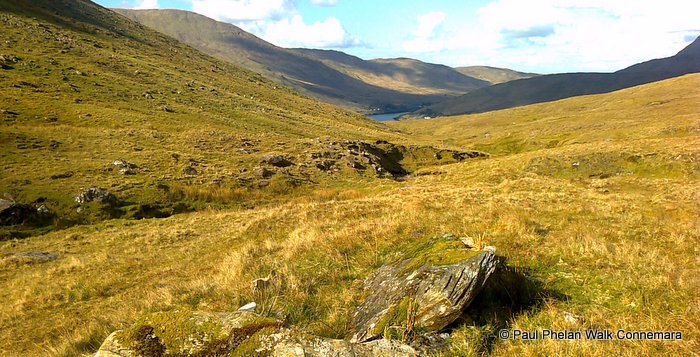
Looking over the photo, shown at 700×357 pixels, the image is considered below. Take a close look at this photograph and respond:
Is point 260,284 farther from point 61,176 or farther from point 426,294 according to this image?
point 61,176

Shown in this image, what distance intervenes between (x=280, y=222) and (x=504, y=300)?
14016 millimetres

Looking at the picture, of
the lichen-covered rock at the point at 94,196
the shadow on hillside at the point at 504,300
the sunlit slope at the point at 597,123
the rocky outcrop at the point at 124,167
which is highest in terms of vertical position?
the sunlit slope at the point at 597,123

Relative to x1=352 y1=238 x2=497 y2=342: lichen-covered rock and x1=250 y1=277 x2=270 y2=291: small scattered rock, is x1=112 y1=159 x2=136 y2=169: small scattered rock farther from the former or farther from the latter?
x1=352 y1=238 x2=497 y2=342: lichen-covered rock

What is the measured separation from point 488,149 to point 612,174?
66374 mm

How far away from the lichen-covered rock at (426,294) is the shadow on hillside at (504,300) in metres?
0.37

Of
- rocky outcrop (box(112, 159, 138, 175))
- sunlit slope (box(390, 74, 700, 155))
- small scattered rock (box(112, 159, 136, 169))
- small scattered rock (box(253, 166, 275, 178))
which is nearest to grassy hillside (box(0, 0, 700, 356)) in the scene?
small scattered rock (box(253, 166, 275, 178))

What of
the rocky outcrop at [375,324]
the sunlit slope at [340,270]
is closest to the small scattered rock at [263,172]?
the sunlit slope at [340,270]

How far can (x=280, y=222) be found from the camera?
18578 millimetres

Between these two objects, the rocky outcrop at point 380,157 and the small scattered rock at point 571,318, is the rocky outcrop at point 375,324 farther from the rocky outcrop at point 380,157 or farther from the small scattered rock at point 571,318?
the rocky outcrop at point 380,157

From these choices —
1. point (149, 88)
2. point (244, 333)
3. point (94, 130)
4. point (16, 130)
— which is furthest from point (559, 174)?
point (149, 88)

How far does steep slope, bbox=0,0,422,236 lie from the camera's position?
29880 millimetres

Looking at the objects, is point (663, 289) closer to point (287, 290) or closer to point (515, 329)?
point (515, 329)

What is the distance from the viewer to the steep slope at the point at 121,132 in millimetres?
29880

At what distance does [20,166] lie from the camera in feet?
101
